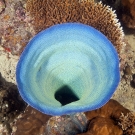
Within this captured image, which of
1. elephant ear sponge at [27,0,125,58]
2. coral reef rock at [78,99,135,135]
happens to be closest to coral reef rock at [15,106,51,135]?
coral reef rock at [78,99,135,135]

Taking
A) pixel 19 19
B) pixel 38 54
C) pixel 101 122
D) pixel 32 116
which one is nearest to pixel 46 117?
pixel 32 116

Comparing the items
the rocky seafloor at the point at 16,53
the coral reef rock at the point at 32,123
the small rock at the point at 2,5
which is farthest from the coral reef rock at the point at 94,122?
the small rock at the point at 2,5

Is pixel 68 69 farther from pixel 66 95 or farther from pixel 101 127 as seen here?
pixel 101 127

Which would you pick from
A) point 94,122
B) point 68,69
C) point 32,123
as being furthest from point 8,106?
point 94,122

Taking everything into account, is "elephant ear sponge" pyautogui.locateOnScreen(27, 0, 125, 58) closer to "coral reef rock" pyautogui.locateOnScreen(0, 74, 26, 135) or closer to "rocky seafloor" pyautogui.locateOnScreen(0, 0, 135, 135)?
"rocky seafloor" pyautogui.locateOnScreen(0, 0, 135, 135)

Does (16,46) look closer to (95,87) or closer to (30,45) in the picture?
(30,45)
